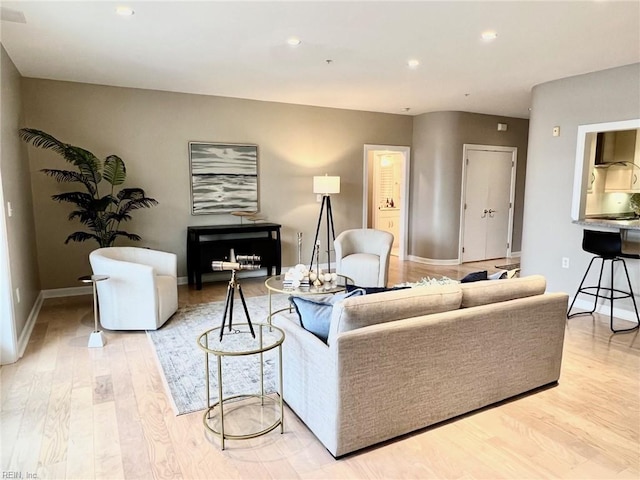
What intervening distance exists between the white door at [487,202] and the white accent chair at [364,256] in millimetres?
2582

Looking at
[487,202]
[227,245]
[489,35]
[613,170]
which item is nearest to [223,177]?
[227,245]

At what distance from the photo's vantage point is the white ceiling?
2.81 m

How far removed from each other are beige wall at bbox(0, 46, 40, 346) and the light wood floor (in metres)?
0.79

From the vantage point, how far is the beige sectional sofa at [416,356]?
6.66 ft

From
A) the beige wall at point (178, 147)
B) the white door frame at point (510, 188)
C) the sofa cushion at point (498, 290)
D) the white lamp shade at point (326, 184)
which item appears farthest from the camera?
the white door frame at point (510, 188)

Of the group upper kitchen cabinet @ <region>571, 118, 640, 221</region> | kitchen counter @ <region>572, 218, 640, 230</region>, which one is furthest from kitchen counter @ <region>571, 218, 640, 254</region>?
upper kitchen cabinet @ <region>571, 118, 640, 221</region>

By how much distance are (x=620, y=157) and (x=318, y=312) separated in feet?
17.1

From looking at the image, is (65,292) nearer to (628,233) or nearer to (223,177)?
(223,177)

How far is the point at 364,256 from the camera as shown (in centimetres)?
506

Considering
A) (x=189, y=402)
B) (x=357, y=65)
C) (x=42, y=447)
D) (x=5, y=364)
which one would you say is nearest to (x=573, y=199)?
(x=357, y=65)

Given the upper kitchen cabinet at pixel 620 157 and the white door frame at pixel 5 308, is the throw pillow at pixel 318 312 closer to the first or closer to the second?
the white door frame at pixel 5 308

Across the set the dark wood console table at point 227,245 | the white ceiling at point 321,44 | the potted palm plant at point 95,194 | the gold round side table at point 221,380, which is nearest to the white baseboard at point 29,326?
the potted palm plant at point 95,194

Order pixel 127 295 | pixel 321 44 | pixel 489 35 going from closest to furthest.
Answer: pixel 489 35, pixel 321 44, pixel 127 295

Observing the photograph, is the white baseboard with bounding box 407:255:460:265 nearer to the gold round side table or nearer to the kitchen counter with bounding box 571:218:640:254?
the kitchen counter with bounding box 571:218:640:254
